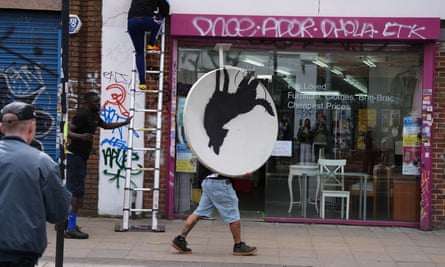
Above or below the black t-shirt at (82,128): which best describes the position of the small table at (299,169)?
below

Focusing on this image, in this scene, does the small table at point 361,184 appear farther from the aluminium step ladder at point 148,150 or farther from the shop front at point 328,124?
the aluminium step ladder at point 148,150

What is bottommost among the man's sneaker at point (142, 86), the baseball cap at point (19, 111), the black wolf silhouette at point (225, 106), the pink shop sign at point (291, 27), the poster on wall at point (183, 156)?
the poster on wall at point (183, 156)

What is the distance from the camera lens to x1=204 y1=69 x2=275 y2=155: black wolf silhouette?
6547 mm

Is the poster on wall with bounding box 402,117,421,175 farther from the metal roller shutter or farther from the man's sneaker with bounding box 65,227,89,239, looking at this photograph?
the metal roller shutter

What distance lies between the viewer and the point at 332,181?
29.8 ft

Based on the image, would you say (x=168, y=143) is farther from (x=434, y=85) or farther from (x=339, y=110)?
(x=434, y=85)

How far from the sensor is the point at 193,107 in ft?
21.1

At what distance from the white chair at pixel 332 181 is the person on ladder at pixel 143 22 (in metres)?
3.18

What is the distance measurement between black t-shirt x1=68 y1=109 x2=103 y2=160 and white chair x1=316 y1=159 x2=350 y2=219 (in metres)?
3.71

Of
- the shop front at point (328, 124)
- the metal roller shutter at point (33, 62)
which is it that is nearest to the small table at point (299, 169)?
the shop front at point (328, 124)

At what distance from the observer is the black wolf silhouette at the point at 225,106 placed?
6.55 m

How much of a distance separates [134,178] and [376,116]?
3.96m

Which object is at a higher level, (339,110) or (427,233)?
(339,110)

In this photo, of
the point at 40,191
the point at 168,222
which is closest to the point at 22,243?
the point at 40,191
